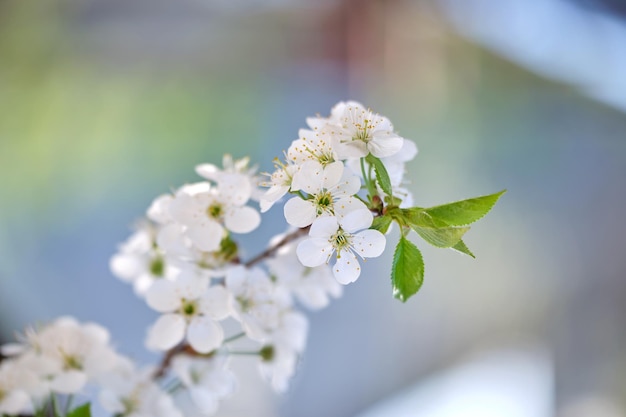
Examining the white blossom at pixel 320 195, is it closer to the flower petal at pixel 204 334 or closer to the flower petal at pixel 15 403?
the flower petal at pixel 204 334

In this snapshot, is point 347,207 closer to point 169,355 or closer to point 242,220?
point 242,220

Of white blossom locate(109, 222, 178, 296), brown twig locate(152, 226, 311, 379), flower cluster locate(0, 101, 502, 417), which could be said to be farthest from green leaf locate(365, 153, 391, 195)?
white blossom locate(109, 222, 178, 296)

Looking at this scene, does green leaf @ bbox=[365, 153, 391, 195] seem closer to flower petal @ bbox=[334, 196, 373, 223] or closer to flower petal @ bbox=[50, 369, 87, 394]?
flower petal @ bbox=[334, 196, 373, 223]

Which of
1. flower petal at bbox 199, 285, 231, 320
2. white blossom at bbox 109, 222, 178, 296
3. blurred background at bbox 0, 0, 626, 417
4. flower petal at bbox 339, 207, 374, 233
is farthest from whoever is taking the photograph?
blurred background at bbox 0, 0, 626, 417

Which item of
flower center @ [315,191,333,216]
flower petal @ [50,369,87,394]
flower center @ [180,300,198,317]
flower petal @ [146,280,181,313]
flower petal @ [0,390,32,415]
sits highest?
flower center @ [315,191,333,216]

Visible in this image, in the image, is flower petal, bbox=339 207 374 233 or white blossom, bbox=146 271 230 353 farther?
white blossom, bbox=146 271 230 353

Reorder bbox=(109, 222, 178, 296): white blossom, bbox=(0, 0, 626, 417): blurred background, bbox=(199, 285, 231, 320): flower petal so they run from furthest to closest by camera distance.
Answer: bbox=(0, 0, 626, 417): blurred background, bbox=(109, 222, 178, 296): white blossom, bbox=(199, 285, 231, 320): flower petal

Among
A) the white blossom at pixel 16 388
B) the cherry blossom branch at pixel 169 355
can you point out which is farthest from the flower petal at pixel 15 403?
the cherry blossom branch at pixel 169 355
